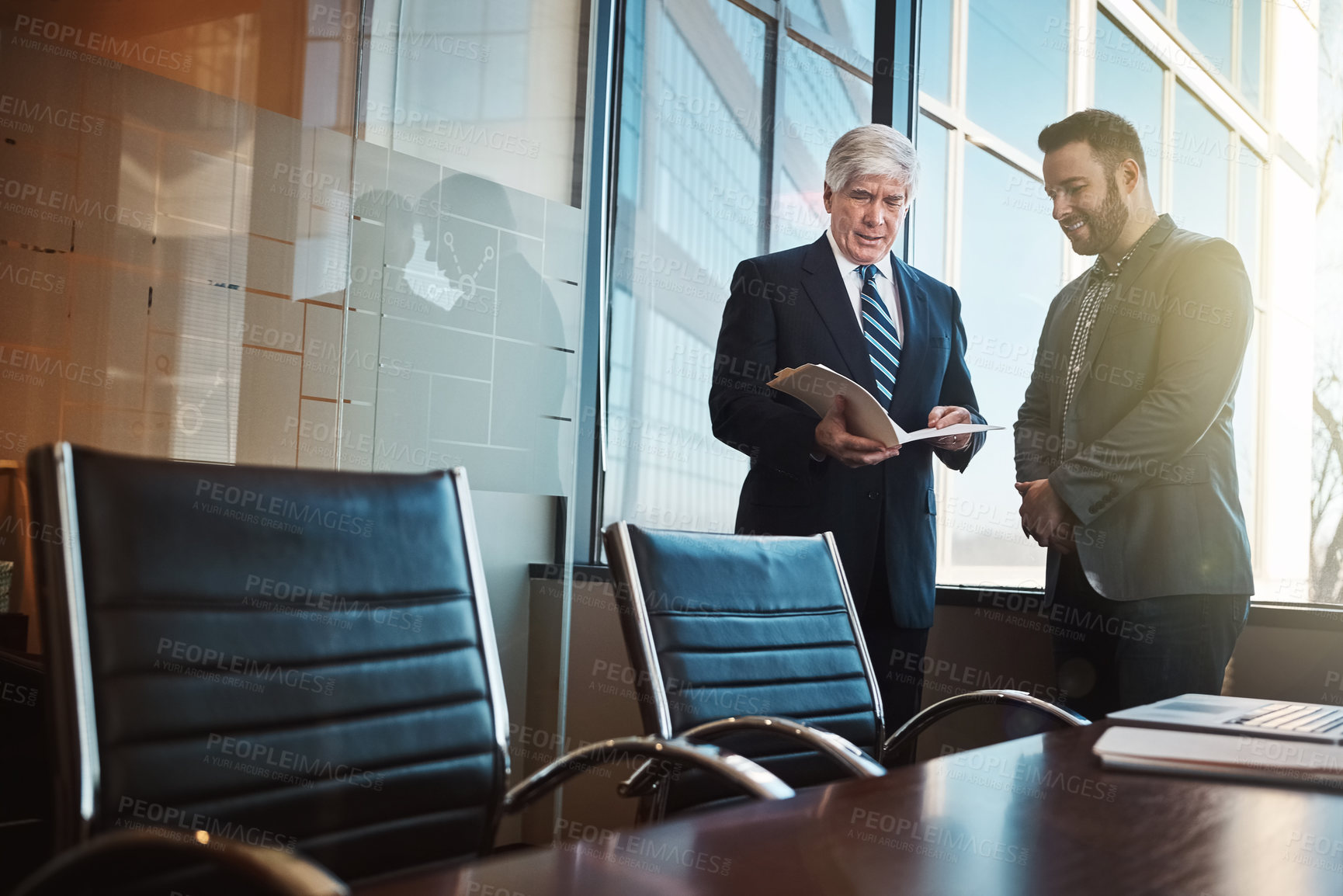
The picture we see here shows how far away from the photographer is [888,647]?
2.61 m

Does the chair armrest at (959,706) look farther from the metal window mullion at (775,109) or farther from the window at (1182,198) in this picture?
the metal window mullion at (775,109)

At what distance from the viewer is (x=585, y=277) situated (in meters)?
3.16

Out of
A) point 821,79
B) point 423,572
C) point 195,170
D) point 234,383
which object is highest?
point 821,79

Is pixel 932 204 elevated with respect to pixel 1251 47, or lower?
lower

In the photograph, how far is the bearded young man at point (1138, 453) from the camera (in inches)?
91.0

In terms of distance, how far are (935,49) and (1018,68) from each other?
0.91 feet

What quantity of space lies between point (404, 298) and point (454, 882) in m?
2.43

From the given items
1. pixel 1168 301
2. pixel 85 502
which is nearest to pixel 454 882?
pixel 85 502

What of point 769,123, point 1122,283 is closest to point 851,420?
point 1122,283

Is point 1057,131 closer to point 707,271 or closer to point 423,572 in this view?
point 707,271

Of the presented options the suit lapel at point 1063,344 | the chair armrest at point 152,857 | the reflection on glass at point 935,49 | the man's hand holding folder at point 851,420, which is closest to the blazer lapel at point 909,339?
the man's hand holding folder at point 851,420

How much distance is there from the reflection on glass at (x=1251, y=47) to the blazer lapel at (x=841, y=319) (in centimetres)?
132

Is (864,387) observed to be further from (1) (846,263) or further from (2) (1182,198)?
(2) (1182,198)

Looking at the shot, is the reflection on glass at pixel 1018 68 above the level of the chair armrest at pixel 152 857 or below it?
above
